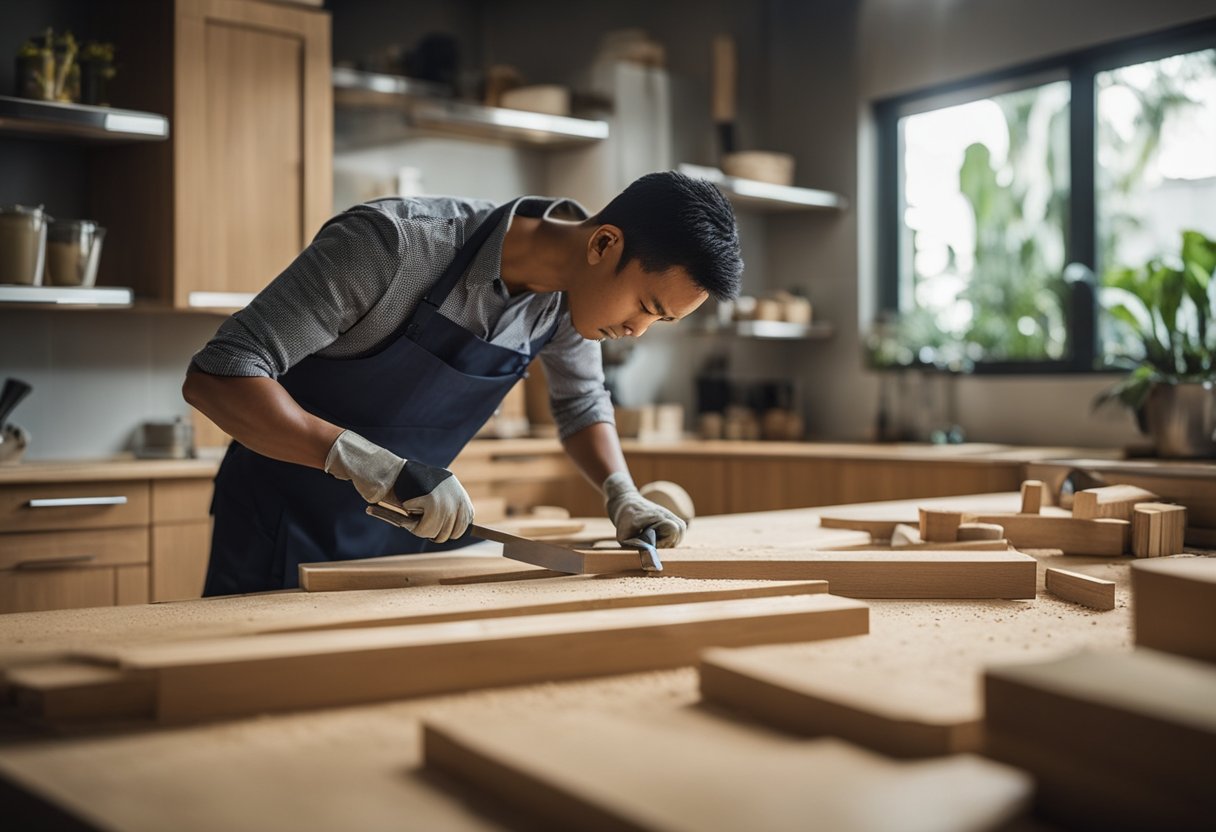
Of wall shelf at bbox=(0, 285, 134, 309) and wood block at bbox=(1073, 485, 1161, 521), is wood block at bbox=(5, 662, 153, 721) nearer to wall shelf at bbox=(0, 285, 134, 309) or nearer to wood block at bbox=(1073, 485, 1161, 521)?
wood block at bbox=(1073, 485, 1161, 521)

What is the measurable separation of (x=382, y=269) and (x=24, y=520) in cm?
193

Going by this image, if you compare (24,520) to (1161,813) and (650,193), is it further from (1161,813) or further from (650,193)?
(1161,813)

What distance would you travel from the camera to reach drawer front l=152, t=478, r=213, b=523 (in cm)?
343

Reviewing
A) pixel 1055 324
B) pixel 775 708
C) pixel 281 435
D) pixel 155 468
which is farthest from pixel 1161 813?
pixel 1055 324

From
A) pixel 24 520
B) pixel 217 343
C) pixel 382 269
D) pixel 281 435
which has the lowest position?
pixel 24 520

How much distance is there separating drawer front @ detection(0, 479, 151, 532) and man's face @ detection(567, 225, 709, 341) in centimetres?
199

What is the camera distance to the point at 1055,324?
462 cm

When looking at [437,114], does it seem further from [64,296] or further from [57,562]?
[57,562]

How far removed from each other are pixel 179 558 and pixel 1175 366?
300 centimetres

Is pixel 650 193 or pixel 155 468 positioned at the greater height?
pixel 650 193

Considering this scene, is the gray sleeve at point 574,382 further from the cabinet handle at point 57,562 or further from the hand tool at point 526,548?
the cabinet handle at point 57,562

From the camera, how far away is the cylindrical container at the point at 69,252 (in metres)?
3.44

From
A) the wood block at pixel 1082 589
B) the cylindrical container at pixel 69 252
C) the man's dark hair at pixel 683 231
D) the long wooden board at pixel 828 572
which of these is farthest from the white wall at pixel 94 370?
the wood block at pixel 1082 589

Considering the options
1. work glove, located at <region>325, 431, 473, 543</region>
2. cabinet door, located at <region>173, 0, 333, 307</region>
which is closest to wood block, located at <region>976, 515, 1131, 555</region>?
work glove, located at <region>325, 431, 473, 543</region>
